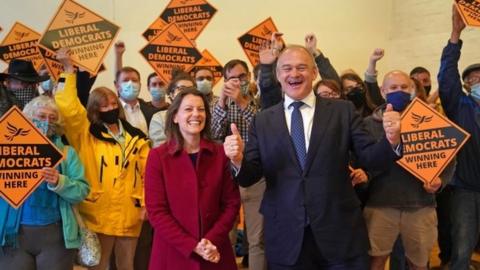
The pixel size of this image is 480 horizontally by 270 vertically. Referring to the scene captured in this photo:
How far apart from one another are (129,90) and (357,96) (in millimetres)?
1717

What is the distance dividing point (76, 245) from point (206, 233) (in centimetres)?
82

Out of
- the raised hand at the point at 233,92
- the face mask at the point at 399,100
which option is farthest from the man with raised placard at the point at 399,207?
the raised hand at the point at 233,92

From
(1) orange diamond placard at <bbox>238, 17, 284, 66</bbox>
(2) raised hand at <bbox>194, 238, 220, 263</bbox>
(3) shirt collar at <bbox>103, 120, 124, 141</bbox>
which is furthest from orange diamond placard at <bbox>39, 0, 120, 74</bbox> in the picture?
(2) raised hand at <bbox>194, 238, 220, 263</bbox>

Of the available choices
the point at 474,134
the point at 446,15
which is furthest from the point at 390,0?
the point at 474,134

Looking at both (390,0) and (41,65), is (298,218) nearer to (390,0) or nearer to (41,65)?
(41,65)

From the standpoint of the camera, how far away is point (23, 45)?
441 cm

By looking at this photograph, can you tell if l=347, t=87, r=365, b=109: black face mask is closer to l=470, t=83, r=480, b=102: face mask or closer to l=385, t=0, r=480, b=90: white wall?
l=470, t=83, r=480, b=102: face mask

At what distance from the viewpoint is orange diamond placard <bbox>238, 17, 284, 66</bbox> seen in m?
4.63

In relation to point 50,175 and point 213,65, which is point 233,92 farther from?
point 213,65

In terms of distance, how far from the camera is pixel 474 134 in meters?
3.51

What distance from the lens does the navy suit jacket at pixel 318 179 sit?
7.27ft

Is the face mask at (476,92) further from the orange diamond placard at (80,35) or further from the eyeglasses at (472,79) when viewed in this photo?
the orange diamond placard at (80,35)

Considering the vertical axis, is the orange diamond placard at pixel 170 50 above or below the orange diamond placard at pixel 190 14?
below

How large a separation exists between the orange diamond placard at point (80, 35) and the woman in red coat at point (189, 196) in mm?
1255
